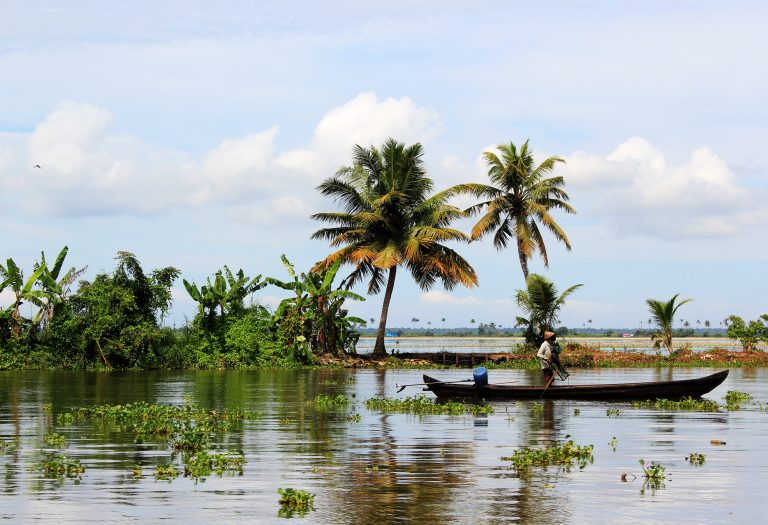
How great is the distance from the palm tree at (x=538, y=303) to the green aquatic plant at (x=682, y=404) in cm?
2428

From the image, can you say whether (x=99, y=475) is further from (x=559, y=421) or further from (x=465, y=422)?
(x=559, y=421)

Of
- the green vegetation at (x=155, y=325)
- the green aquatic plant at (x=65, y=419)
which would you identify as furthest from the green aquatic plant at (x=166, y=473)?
the green vegetation at (x=155, y=325)

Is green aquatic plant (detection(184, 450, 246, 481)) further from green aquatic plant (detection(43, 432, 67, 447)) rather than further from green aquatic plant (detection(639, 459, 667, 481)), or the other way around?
green aquatic plant (detection(639, 459, 667, 481))

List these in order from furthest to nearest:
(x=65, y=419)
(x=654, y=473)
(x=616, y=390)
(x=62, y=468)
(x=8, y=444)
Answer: (x=616, y=390) → (x=65, y=419) → (x=8, y=444) → (x=62, y=468) → (x=654, y=473)

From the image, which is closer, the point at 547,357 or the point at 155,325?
the point at 547,357

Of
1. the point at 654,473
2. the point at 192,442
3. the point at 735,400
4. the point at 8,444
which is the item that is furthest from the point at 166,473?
the point at 735,400

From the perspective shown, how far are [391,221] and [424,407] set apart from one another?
2778cm

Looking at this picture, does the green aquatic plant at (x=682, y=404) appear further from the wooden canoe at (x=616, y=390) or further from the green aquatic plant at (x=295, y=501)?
the green aquatic plant at (x=295, y=501)

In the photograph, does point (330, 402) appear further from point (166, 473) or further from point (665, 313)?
point (665, 313)

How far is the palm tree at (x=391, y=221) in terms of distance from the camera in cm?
5212

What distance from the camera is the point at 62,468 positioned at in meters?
14.9

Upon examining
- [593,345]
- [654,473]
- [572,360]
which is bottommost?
[654,473]

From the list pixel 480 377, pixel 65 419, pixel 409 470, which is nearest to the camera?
pixel 409 470

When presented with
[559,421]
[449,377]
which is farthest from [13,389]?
[559,421]
